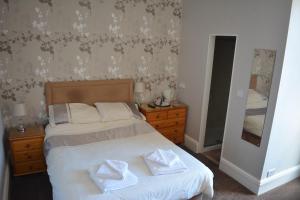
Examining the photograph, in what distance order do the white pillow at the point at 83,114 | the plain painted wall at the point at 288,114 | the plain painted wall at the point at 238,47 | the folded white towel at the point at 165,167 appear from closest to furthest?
the folded white towel at the point at 165,167
the plain painted wall at the point at 288,114
the plain painted wall at the point at 238,47
the white pillow at the point at 83,114

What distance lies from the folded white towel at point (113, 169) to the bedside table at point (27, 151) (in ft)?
4.32

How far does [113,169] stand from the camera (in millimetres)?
2250

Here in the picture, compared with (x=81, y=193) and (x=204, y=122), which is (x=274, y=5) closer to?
(x=204, y=122)

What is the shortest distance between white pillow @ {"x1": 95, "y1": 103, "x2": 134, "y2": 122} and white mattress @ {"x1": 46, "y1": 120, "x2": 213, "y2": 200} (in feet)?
1.80

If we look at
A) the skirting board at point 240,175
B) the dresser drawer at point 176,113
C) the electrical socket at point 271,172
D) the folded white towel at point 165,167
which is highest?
the dresser drawer at point 176,113

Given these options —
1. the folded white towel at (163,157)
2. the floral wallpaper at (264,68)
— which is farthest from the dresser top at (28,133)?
the floral wallpaper at (264,68)

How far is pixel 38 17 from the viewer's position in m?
3.20

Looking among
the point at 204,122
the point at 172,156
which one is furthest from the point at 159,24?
the point at 172,156

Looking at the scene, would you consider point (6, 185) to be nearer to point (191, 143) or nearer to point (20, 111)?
point (20, 111)

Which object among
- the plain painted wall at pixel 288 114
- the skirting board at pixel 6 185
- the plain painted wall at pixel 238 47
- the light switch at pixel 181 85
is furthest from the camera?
the light switch at pixel 181 85

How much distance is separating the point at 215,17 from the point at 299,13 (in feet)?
3.83

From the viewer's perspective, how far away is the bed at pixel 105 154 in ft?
6.98

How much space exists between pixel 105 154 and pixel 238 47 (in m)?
2.21

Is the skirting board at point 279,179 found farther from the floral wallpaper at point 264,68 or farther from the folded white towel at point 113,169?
the folded white towel at point 113,169
